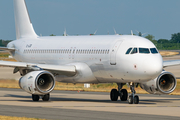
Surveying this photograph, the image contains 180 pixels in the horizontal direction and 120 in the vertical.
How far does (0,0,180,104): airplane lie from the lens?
2894 centimetres

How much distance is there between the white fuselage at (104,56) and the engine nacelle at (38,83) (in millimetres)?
3196

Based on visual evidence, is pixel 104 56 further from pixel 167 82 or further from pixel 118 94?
pixel 167 82

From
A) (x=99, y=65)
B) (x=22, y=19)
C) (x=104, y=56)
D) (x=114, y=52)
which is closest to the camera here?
(x=114, y=52)

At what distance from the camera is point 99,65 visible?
1241 inches

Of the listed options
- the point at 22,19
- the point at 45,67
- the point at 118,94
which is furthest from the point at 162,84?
the point at 22,19

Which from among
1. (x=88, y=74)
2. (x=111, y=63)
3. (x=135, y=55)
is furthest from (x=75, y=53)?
(x=135, y=55)

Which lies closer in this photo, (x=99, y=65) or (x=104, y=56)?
(x=104, y=56)

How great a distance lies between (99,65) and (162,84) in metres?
5.37

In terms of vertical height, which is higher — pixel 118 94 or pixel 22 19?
pixel 22 19

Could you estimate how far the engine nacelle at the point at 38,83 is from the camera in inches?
1208

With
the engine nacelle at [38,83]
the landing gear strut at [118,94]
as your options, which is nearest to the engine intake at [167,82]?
the landing gear strut at [118,94]

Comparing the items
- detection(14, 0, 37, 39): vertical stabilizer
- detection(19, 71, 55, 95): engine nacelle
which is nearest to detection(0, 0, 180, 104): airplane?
detection(19, 71, 55, 95): engine nacelle

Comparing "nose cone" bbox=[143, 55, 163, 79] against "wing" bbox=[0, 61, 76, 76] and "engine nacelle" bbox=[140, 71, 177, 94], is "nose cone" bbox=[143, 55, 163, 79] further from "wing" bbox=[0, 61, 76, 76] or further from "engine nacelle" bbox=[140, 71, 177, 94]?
"wing" bbox=[0, 61, 76, 76]

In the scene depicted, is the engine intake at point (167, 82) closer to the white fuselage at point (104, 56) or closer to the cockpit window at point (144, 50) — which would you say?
the white fuselage at point (104, 56)
